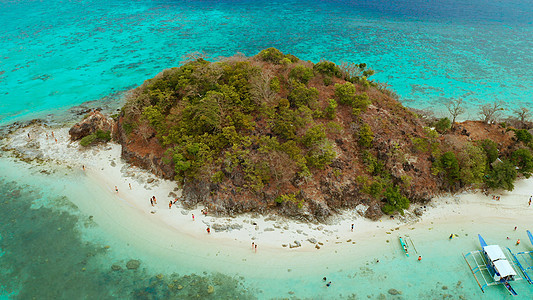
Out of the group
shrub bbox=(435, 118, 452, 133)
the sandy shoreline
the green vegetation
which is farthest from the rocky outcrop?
shrub bbox=(435, 118, 452, 133)

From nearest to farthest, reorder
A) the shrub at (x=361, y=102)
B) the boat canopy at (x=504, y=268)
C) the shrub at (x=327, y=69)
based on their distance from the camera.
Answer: the boat canopy at (x=504, y=268)
the shrub at (x=361, y=102)
the shrub at (x=327, y=69)

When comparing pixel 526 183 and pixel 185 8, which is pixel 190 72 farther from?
pixel 185 8

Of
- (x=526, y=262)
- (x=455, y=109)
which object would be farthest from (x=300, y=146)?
(x=526, y=262)

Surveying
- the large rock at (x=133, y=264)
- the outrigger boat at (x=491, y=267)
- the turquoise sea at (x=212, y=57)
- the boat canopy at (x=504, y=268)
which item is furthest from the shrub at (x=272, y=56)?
the boat canopy at (x=504, y=268)

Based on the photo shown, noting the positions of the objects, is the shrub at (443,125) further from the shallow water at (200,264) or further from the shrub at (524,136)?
the shallow water at (200,264)

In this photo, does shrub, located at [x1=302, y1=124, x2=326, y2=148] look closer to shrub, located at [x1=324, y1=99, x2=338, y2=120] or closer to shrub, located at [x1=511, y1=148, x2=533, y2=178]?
shrub, located at [x1=324, y1=99, x2=338, y2=120]
